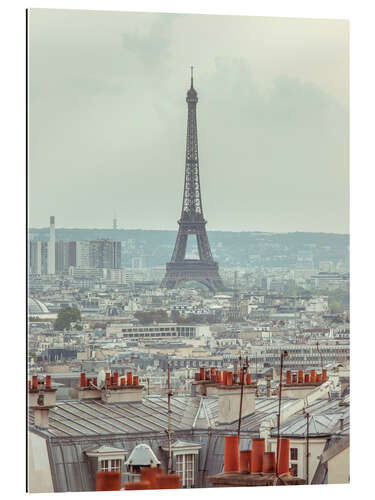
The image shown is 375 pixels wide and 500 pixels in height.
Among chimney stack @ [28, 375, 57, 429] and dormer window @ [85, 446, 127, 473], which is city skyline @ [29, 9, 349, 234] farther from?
dormer window @ [85, 446, 127, 473]

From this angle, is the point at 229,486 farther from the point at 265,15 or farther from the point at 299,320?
the point at 265,15

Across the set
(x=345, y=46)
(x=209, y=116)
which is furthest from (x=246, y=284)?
(x=345, y=46)

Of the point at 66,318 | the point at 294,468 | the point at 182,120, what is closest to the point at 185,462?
the point at 294,468

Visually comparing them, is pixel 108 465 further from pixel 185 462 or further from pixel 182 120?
pixel 182 120

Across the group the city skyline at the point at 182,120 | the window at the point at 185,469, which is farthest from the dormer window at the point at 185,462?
the city skyline at the point at 182,120

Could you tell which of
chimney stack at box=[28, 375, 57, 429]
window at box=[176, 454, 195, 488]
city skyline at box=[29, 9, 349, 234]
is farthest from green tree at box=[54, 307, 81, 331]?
window at box=[176, 454, 195, 488]
